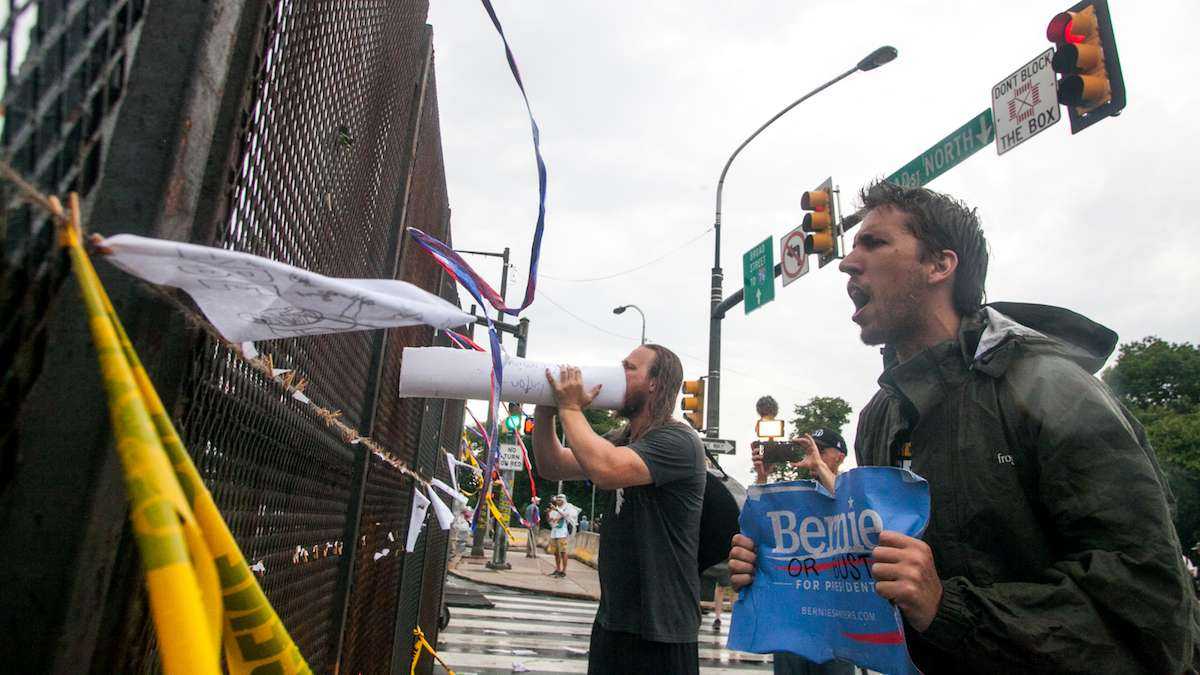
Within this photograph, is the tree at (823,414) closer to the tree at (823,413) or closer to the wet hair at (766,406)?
the tree at (823,413)

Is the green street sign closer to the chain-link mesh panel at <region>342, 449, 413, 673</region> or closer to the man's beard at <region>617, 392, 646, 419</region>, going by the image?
the man's beard at <region>617, 392, 646, 419</region>

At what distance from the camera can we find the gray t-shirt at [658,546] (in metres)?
2.71

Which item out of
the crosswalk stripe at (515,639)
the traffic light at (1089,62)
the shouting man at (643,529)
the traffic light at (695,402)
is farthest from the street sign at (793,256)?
the shouting man at (643,529)

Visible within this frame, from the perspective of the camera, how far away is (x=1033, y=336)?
1646mm

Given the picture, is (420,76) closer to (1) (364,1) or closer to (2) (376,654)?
(1) (364,1)

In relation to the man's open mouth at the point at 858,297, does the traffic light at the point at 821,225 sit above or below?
above

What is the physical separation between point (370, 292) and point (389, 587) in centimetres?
324

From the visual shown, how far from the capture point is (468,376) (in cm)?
241

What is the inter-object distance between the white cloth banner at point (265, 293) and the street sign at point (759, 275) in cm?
1023

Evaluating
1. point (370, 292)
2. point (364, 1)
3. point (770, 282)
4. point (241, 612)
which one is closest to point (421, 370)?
point (364, 1)

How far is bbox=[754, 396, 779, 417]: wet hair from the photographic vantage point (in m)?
9.01

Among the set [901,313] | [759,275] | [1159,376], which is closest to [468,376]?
[901,313]

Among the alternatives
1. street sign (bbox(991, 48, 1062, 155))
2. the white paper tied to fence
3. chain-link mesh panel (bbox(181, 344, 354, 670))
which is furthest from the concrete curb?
chain-link mesh panel (bbox(181, 344, 354, 670))

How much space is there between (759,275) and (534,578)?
9.93 metres
